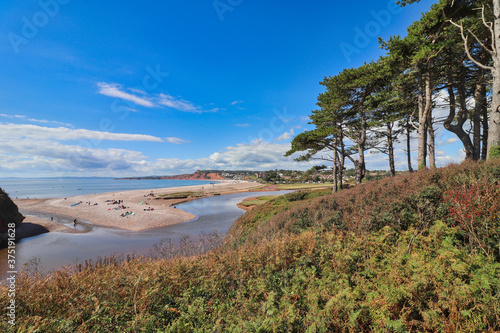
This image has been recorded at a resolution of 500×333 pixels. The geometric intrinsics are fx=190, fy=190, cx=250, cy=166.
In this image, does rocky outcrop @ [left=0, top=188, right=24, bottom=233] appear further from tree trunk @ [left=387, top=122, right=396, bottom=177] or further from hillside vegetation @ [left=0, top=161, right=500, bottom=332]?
tree trunk @ [left=387, top=122, right=396, bottom=177]

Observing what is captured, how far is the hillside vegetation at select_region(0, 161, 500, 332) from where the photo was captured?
10.9 ft

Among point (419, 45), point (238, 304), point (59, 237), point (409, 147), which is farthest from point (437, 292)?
point (59, 237)

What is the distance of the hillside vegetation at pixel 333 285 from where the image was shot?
3.33 metres

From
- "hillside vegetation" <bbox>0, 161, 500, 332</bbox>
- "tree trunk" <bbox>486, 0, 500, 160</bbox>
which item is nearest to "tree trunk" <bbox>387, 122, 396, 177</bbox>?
"tree trunk" <bbox>486, 0, 500, 160</bbox>

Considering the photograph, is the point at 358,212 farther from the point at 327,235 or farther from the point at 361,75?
the point at 361,75

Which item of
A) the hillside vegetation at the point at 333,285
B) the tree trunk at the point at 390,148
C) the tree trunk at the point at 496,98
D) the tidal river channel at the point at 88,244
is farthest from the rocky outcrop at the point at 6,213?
the tree trunk at the point at 390,148

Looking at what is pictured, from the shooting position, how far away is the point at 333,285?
4633mm

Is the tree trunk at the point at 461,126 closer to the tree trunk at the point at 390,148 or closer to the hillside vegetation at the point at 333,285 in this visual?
the tree trunk at the point at 390,148

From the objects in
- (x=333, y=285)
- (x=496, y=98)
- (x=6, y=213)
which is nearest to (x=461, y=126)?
(x=496, y=98)

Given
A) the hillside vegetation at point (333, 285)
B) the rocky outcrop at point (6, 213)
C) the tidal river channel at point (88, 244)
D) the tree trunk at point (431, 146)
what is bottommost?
the tidal river channel at point (88, 244)

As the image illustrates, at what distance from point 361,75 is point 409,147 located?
12529 mm

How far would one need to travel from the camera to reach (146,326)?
3959 millimetres

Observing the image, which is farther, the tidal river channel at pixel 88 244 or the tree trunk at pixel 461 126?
the tidal river channel at pixel 88 244

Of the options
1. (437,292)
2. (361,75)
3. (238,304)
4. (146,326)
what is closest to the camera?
(437,292)
